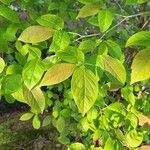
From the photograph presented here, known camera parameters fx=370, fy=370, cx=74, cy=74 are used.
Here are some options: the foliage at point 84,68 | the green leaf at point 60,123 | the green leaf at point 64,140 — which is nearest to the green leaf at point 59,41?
Result: the foliage at point 84,68

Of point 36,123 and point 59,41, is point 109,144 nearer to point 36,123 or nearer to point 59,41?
point 59,41

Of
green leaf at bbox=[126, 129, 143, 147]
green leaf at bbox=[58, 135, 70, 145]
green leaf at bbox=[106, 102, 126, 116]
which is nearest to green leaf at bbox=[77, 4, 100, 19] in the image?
green leaf at bbox=[106, 102, 126, 116]

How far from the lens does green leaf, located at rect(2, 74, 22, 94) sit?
918 mm

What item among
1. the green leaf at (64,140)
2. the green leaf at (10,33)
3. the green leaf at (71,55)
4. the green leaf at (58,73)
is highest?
the green leaf at (71,55)

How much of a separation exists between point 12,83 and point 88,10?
12.8 inches

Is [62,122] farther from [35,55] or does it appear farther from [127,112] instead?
[35,55]

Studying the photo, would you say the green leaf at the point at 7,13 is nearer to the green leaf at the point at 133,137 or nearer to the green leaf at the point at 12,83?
the green leaf at the point at 12,83

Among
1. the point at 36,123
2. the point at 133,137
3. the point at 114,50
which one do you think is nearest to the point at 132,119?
the point at 133,137

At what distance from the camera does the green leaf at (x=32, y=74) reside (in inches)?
34.1

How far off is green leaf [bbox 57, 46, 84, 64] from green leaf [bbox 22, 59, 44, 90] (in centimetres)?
6

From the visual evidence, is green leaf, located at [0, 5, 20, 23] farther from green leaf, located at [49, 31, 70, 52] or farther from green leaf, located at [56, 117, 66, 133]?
green leaf, located at [56, 117, 66, 133]

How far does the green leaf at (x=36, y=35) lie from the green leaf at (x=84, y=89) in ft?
0.59

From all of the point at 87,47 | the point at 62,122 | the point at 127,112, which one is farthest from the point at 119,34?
the point at 87,47

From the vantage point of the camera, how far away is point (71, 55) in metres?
0.88
